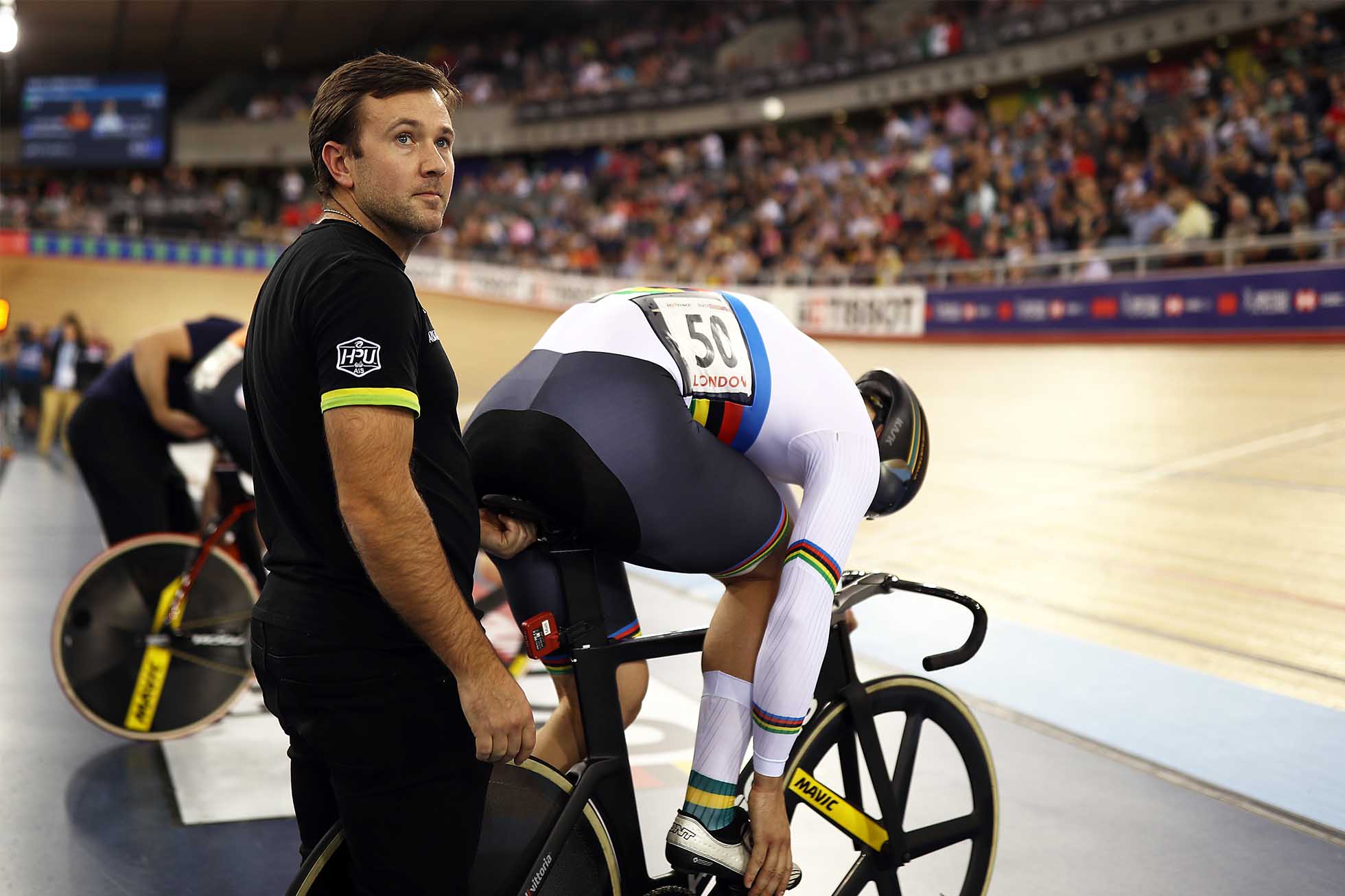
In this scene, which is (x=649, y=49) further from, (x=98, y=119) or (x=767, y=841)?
(x=767, y=841)

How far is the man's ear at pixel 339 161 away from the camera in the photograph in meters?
1.45

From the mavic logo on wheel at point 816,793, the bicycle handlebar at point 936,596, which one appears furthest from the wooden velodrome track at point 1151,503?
the mavic logo on wheel at point 816,793

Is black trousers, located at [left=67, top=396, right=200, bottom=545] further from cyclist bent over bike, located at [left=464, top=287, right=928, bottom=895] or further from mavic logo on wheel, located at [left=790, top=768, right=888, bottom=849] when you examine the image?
mavic logo on wheel, located at [left=790, top=768, right=888, bottom=849]

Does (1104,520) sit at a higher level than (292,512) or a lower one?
lower

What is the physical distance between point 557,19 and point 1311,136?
2171 centimetres

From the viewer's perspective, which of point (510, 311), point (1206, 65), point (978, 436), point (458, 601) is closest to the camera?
point (458, 601)

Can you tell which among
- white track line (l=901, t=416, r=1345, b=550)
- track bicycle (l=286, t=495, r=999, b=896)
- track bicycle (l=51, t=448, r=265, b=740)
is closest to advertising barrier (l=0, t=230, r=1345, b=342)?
white track line (l=901, t=416, r=1345, b=550)

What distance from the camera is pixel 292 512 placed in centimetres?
144

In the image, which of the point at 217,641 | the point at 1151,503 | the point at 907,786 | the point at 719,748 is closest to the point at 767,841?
the point at 719,748

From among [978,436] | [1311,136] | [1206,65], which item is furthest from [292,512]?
[1206,65]

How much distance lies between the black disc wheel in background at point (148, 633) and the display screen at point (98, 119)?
2659cm

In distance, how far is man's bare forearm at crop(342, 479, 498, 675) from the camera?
1.33 m

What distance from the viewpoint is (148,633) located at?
3191 mm

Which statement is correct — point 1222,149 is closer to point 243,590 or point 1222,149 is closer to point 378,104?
point 243,590
